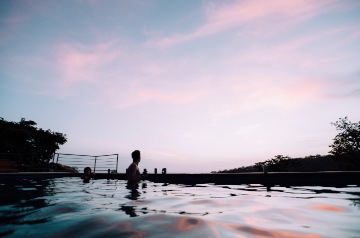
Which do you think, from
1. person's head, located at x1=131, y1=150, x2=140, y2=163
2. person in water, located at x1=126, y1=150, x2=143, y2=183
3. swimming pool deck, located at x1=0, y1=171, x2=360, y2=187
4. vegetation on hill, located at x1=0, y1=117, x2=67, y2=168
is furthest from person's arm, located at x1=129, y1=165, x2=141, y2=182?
vegetation on hill, located at x1=0, y1=117, x2=67, y2=168

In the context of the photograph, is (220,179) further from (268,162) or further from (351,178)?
(268,162)

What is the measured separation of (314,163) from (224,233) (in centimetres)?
5540

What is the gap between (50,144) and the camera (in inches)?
1212

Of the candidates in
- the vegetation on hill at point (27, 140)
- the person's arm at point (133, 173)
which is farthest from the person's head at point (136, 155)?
the vegetation on hill at point (27, 140)

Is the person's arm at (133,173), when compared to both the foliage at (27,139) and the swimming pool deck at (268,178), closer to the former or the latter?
the swimming pool deck at (268,178)

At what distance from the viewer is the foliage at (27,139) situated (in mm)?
25358

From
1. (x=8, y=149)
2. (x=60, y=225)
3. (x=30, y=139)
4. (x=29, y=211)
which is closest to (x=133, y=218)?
(x=60, y=225)

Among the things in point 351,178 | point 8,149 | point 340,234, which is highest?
point 8,149

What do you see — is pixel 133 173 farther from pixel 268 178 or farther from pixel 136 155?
pixel 268 178

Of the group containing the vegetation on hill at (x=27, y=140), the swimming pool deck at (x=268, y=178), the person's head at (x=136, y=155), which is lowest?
the swimming pool deck at (x=268, y=178)

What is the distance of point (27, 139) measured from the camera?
2848 cm

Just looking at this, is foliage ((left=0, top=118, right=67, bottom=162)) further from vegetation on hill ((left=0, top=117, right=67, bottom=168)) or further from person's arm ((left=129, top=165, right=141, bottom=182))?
person's arm ((left=129, top=165, right=141, bottom=182))

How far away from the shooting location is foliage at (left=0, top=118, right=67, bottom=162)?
998 inches

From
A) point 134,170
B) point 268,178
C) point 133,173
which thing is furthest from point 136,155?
point 268,178
